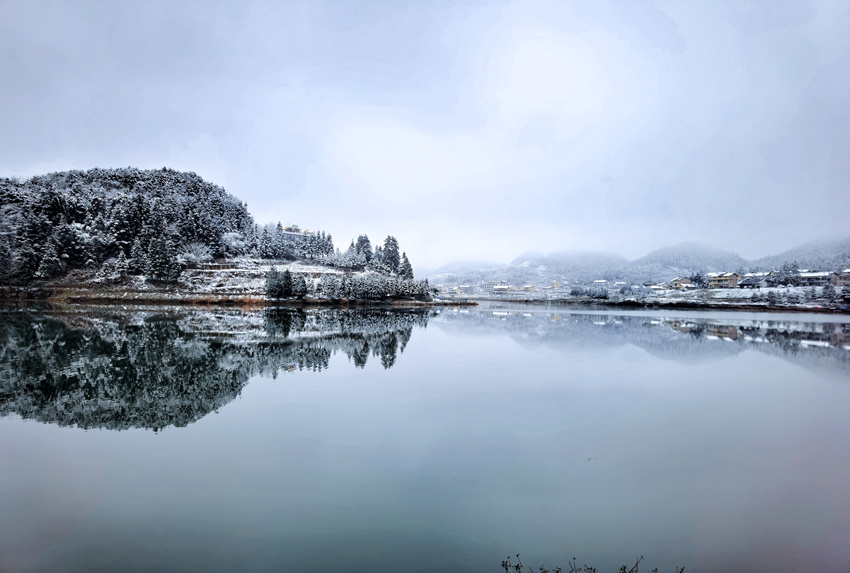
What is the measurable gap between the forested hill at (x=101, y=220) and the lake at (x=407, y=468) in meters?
57.4

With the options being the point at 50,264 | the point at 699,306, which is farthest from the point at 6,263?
the point at 699,306

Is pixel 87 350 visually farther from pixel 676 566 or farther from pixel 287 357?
pixel 676 566

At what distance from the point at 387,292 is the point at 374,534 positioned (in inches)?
2436

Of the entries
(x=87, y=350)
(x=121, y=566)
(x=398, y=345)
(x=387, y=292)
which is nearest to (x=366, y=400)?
(x=121, y=566)

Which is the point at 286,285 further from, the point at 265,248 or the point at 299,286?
the point at 265,248

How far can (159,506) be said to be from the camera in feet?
18.3

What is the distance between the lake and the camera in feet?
15.7

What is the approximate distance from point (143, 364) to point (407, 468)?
12.5 m

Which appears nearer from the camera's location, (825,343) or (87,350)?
(87,350)

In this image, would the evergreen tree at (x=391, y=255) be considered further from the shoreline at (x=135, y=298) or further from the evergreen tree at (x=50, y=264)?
the evergreen tree at (x=50, y=264)

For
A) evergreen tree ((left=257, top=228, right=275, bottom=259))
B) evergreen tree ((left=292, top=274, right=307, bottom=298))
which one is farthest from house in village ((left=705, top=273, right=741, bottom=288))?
evergreen tree ((left=257, top=228, right=275, bottom=259))

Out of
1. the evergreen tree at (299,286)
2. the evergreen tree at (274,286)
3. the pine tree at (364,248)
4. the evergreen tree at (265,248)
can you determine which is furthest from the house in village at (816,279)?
the evergreen tree at (265,248)

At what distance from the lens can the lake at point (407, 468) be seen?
15.7ft

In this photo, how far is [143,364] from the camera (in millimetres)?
14680
